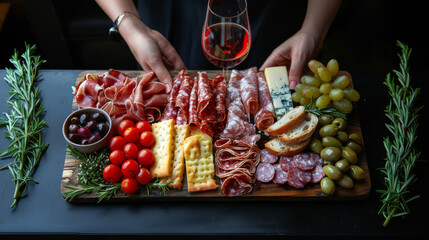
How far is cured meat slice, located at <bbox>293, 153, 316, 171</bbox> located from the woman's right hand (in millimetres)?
665

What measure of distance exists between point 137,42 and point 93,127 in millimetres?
487

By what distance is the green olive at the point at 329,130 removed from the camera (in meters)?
1.54

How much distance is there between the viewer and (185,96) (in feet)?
5.47

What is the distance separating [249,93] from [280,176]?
393mm

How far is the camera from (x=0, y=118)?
1662mm

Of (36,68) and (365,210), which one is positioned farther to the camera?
(36,68)

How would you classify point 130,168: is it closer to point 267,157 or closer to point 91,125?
point 91,125

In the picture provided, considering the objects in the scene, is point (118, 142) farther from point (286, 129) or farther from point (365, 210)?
point (365, 210)

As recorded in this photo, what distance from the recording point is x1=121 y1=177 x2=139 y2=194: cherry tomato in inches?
56.0

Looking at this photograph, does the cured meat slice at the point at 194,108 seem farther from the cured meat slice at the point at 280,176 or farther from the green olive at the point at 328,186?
the green olive at the point at 328,186

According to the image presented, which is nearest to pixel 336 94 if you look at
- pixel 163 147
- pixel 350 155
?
pixel 350 155

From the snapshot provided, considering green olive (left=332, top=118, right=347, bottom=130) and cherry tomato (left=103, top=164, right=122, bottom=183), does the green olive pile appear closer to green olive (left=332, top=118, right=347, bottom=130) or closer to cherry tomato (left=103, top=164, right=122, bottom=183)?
green olive (left=332, top=118, right=347, bottom=130)

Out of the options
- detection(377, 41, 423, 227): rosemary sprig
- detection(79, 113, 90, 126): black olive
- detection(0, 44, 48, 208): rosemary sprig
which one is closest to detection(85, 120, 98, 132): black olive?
detection(79, 113, 90, 126): black olive

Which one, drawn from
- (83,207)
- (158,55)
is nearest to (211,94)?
(158,55)
